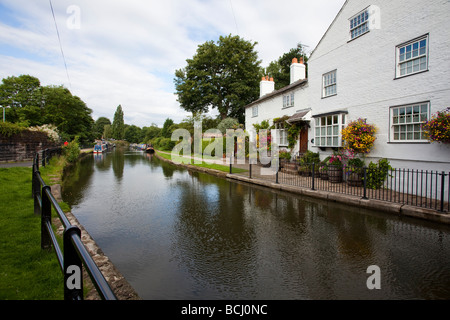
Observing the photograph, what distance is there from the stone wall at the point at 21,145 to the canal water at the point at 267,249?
12647 millimetres

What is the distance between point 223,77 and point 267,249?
36030mm

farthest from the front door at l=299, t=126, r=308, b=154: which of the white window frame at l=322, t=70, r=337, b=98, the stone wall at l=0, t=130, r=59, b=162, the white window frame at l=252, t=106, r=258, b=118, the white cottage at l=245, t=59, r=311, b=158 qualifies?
the stone wall at l=0, t=130, r=59, b=162

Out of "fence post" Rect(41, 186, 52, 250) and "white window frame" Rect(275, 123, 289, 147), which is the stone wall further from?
"white window frame" Rect(275, 123, 289, 147)

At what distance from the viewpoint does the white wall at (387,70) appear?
8867 mm

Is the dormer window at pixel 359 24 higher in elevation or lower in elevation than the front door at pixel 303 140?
higher

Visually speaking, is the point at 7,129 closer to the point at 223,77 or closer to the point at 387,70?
the point at 387,70

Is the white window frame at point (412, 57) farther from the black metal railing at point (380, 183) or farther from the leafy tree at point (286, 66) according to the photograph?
the leafy tree at point (286, 66)

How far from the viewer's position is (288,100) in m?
19.0

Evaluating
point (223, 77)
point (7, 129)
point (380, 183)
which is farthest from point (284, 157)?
point (223, 77)

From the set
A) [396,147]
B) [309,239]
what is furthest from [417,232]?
[396,147]

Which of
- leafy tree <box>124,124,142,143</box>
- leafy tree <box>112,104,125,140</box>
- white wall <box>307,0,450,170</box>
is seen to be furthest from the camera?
leafy tree <box>124,124,142,143</box>

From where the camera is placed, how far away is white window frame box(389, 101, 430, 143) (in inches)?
372

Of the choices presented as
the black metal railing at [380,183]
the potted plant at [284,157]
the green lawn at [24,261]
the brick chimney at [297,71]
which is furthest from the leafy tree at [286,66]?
the green lawn at [24,261]

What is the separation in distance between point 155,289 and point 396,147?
1095 centimetres
